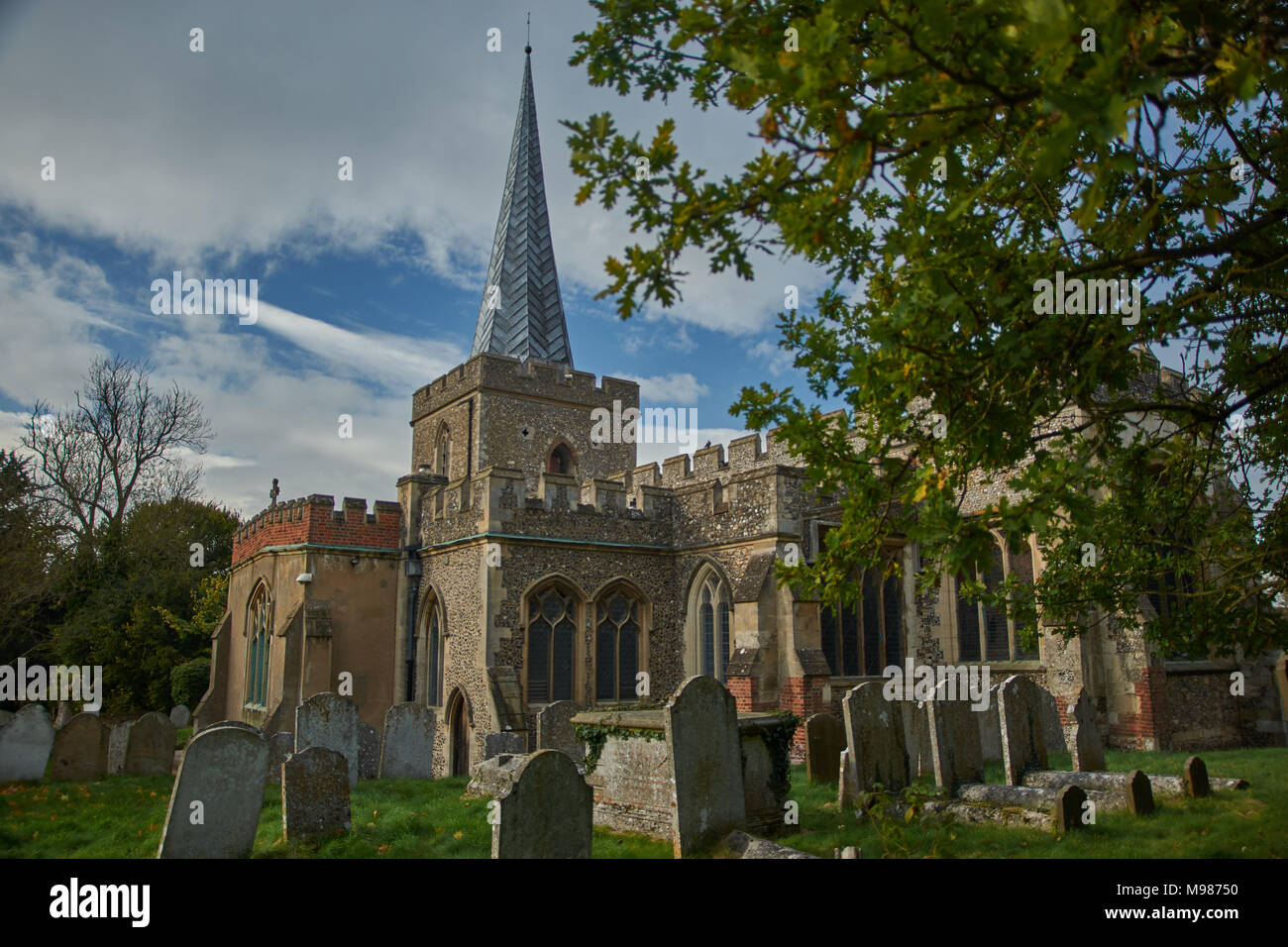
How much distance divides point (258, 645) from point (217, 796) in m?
11.9

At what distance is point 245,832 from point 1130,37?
24.0ft

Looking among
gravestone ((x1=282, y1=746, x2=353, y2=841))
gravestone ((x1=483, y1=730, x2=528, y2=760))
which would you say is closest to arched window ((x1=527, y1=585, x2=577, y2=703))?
gravestone ((x1=483, y1=730, x2=528, y2=760))

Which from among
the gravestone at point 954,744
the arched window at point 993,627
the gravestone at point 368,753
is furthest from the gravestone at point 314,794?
the arched window at point 993,627

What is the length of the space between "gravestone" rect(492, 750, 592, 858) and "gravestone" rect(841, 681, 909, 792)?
3.40 m

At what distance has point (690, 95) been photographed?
186 inches

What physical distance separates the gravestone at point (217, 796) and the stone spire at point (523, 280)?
53.5 ft

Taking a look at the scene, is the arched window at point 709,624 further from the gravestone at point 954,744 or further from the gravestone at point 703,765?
the gravestone at point 703,765

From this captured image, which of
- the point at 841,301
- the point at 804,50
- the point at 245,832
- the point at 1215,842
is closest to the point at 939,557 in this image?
the point at 841,301

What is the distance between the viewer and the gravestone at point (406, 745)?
37.1ft

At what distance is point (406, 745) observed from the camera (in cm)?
1150

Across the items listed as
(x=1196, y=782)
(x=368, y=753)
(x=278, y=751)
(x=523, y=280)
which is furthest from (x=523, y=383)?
(x=1196, y=782)
